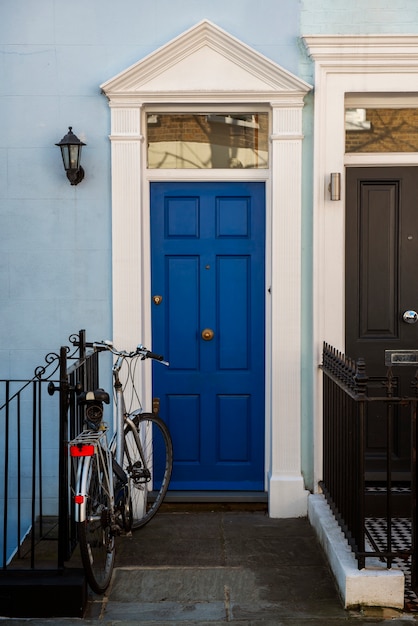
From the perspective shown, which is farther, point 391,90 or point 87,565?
point 391,90

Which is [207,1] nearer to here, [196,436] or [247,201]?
[247,201]

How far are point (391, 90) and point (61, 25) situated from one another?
2261mm

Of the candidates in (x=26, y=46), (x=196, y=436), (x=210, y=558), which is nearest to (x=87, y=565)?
(x=210, y=558)

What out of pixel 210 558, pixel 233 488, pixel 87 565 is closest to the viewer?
pixel 87 565

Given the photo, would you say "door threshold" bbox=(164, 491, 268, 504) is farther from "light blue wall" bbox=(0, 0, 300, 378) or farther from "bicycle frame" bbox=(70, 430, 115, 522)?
"bicycle frame" bbox=(70, 430, 115, 522)

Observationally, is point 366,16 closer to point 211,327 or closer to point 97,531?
→ point 211,327

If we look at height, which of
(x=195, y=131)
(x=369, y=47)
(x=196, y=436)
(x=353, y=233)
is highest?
(x=369, y=47)

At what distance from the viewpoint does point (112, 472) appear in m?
4.69

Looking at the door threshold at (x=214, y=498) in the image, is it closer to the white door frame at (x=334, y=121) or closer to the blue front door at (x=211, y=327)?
the blue front door at (x=211, y=327)

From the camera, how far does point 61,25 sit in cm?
573

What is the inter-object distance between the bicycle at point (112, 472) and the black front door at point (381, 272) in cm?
152

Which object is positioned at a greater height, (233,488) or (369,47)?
(369,47)

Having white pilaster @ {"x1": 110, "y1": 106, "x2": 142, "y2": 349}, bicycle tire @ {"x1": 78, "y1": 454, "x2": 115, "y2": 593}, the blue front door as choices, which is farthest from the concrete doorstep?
white pilaster @ {"x1": 110, "y1": 106, "x2": 142, "y2": 349}

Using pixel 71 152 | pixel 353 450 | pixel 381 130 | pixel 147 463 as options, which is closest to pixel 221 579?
pixel 353 450
